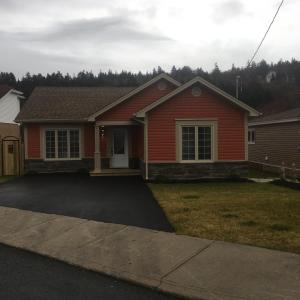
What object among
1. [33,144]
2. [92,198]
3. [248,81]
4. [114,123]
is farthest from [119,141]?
[248,81]

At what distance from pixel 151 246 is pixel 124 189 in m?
8.36

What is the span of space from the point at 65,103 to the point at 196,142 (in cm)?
964

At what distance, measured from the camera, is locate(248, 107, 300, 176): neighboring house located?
2375 centimetres

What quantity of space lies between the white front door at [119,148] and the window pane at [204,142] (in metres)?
6.07

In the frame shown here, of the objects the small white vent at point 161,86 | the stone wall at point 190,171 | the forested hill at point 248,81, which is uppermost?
the forested hill at point 248,81

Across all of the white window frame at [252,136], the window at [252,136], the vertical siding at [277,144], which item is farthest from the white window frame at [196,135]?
the window at [252,136]

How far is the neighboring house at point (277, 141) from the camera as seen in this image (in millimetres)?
23750

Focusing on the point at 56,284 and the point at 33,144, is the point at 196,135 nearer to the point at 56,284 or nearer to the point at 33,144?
the point at 33,144

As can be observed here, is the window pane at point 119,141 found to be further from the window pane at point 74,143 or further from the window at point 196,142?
the window at point 196,142

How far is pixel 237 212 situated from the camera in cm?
1092

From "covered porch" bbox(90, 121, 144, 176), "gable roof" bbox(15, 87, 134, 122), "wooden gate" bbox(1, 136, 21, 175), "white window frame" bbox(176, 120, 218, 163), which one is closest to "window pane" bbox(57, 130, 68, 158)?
"gable roof" bbox(15, 87, 134, 122)

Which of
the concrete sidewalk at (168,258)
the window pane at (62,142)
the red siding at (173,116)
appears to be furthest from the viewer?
the window pane at (62,142)

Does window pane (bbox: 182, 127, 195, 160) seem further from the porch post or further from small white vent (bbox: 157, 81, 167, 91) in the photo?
small white vent (bbox: 157, 81, 167, 91)

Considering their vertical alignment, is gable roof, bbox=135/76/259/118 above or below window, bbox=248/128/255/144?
above
